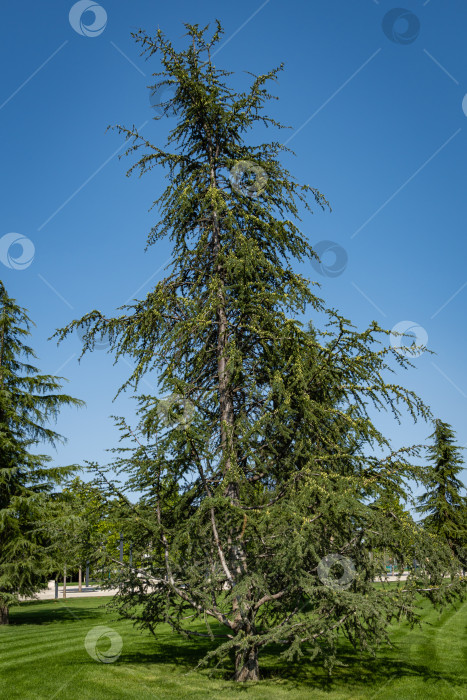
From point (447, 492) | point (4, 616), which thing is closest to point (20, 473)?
point (4, 616)

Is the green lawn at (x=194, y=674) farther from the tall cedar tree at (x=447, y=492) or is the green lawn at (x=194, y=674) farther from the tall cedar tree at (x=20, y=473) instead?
the tall cedar tree at (x=447, y=492)

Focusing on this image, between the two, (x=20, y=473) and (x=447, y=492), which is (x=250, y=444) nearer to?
(x=20, y=473)

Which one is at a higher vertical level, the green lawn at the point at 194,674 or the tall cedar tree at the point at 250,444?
the tall cedar tree at the point at 250,444

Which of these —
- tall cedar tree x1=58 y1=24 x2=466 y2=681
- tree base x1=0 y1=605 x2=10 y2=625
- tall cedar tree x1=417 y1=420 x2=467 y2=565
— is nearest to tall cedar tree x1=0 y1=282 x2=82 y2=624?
tree base x1=0 y1=605 x2=10 y2=625

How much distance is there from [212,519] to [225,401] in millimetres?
2392

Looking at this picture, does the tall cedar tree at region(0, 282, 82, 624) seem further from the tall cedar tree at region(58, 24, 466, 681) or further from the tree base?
the tall cedar tree at region(58, 24, 466, 681)

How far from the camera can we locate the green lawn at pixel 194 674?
8039 millimetres

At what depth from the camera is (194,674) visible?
30.9 feet

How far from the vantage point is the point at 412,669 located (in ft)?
31.9

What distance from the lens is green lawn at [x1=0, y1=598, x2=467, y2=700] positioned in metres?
8.04

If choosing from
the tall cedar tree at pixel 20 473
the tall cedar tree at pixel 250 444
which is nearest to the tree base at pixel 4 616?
the tall cedar tree at pixel 20 473

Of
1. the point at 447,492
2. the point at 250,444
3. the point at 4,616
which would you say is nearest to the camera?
the point at 250,444

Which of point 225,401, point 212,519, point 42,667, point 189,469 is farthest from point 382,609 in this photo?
point 42,667

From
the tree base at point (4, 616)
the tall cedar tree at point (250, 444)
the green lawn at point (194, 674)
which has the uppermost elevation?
the tall cedar tree at point (250, 444)
